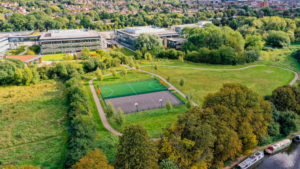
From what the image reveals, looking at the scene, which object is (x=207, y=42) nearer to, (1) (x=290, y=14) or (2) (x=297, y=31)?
(2) (x=297, y=31)

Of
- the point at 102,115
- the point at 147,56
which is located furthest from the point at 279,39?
the point at 102,115

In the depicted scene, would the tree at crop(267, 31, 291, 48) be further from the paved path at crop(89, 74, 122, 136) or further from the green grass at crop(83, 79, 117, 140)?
the green grass at crop(83, 79, 117, 140)

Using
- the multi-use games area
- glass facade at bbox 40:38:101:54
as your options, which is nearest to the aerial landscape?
the multi-use games area

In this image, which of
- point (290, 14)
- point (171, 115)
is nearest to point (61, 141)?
point (171, 115)

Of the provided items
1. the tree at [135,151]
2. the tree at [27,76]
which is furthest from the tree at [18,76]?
the tree at [135,151]

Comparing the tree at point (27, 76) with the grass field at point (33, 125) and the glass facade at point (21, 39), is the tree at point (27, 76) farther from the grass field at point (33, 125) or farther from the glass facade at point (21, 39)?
the glass facade at point (21, 39)

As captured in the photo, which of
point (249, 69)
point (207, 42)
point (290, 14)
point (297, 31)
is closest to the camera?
point (249, 69)

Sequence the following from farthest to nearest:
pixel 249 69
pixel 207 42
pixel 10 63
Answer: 1. pixel 207 42
2. pixel 249 69
3. pixel 10 63
